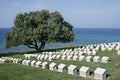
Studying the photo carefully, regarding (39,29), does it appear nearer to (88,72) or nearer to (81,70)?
(81,70)

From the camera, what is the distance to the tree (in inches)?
1650

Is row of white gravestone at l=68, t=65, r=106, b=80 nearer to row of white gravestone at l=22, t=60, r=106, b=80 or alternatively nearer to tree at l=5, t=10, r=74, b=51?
row of white gravestone at l=22, t=60, r=106, b=80

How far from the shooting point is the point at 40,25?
42.6m

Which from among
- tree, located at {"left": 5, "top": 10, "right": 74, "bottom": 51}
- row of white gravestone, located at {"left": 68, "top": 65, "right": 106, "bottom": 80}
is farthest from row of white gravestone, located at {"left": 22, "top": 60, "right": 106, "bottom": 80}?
tree, located at {"left": 5, "top": 10, "right": 74, "bottom": 51}

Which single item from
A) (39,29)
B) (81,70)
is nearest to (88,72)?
(81,70)

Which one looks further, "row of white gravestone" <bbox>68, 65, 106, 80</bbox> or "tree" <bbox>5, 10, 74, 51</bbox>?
"tree" <bbox>5, 10, 74, 51</bbox>

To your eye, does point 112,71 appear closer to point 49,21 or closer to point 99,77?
point 99,77

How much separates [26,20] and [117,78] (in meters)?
29.9

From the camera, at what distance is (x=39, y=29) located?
4191cm

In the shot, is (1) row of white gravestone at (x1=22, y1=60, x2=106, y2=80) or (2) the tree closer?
(1) row of white gravestone at (x1=22, y1=60, x2=106, y2=80)

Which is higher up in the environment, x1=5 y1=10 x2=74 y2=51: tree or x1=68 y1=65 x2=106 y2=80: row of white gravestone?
x1=5 y1=10 x2=74 y2=51: tree

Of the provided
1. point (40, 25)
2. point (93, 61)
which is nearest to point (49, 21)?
point (40, 25)

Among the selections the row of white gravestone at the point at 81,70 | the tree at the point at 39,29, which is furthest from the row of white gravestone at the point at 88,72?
the tree at the point at 39,29

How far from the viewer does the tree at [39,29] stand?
4191cm
